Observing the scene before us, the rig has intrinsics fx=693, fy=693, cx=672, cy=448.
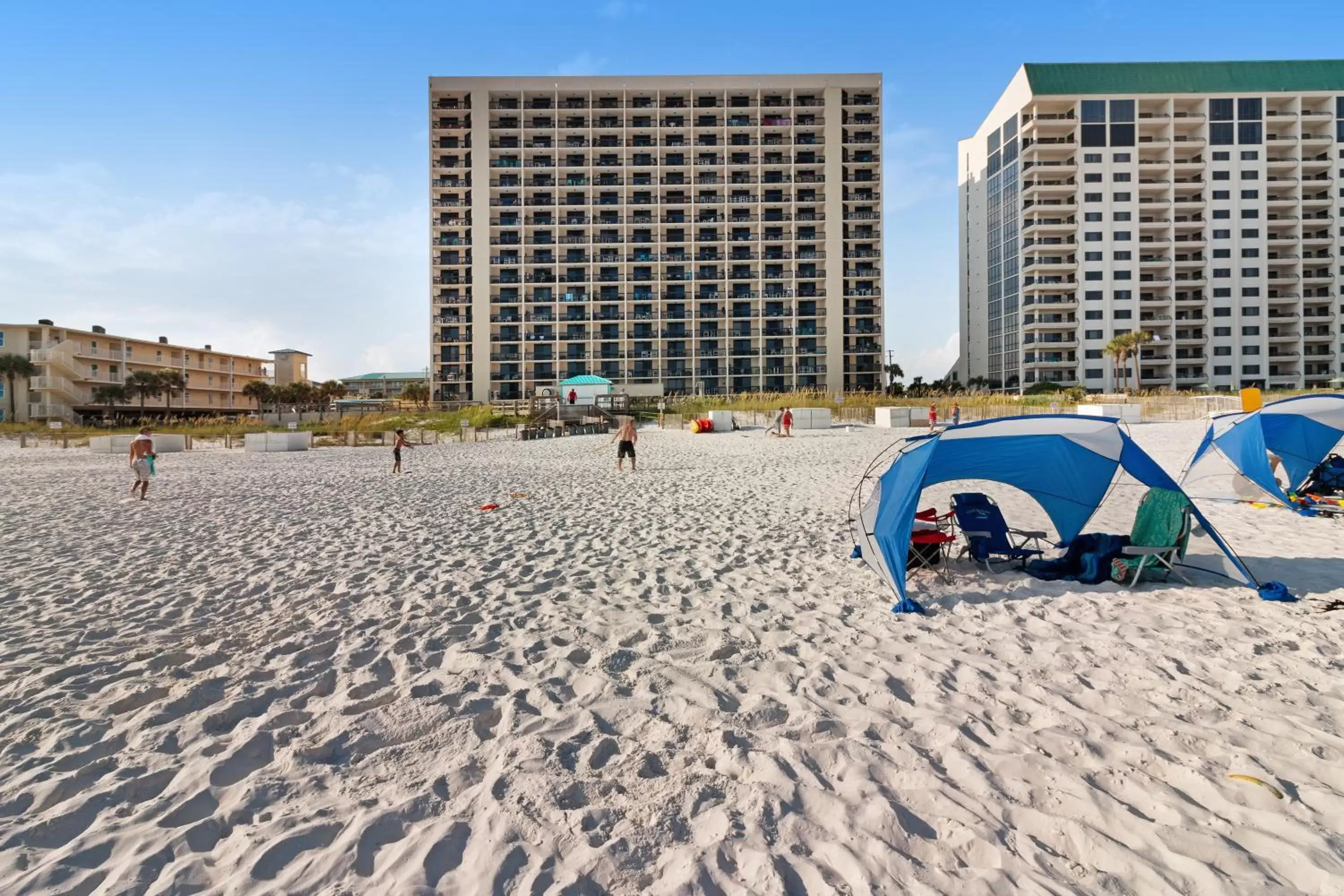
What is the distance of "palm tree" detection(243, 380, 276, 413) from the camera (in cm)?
7344

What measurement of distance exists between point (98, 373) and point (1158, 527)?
262 ft

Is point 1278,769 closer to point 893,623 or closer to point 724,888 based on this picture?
point 893,623

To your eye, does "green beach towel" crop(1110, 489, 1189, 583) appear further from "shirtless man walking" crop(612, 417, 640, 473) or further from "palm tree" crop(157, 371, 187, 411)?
"palm tree" crop(157, 371, 187, 411)

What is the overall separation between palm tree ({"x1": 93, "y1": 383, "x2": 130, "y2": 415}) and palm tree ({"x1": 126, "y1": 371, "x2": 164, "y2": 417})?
0.62 meters

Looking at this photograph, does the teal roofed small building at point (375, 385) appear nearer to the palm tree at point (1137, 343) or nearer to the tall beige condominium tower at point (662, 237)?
the tall beige condominium tower at point (662, 237)

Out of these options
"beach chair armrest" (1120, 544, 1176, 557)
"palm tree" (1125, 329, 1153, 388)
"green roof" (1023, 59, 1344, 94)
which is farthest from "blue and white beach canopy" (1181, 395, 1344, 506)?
"green roof" (1023, 59, 1344, 94)

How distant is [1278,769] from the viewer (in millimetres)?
3299

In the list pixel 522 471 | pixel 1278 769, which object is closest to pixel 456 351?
pixel 522 471

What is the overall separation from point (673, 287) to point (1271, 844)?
74265 millimetres

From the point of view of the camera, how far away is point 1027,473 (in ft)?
24.5

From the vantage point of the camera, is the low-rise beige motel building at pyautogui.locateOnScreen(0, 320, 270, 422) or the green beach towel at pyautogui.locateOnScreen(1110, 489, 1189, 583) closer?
the green beach towel at pyautogui.locateOnScreen(1110, 489, 1189, 583)

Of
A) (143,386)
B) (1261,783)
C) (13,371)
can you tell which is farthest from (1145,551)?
(143,386)

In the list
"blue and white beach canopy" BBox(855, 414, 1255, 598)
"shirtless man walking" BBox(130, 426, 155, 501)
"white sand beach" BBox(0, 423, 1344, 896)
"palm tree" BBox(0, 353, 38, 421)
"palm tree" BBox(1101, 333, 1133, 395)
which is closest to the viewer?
"white sand beach" BBox(0, 423, 1344, 896)

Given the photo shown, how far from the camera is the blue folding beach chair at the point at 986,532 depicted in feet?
23.0
